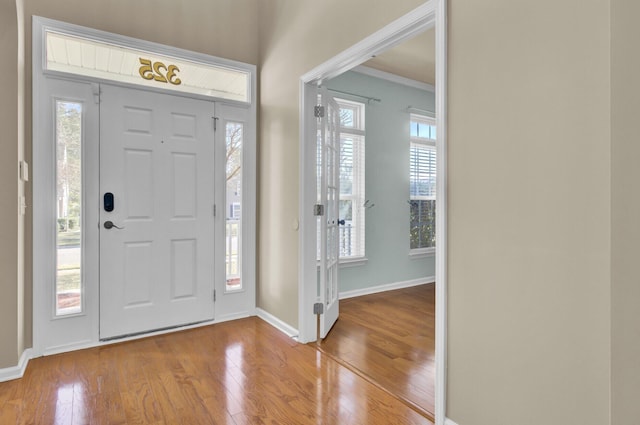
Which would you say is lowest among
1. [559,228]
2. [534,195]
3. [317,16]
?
[559,228]

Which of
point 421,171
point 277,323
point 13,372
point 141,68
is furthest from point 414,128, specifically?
point 13,372

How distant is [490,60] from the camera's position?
5.35ft

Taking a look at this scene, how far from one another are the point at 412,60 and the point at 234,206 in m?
2.59

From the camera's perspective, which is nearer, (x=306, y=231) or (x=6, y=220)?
(x=6, y=220)

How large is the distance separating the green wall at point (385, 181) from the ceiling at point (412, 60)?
0.59ft

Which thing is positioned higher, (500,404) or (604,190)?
(604,190)

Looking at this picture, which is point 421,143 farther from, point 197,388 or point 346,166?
point 197,388

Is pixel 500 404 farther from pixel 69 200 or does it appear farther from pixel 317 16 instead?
pixel 69 200

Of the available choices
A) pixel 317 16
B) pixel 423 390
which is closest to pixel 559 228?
pixel 423 390

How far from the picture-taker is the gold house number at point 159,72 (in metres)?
3.12

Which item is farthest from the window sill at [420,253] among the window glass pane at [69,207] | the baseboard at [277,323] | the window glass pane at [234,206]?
the window glass pane at [69,207]

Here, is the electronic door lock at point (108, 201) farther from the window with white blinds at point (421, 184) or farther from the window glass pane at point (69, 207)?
the window with white blinds at point (421, 184)

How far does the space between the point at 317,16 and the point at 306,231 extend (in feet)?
5.40

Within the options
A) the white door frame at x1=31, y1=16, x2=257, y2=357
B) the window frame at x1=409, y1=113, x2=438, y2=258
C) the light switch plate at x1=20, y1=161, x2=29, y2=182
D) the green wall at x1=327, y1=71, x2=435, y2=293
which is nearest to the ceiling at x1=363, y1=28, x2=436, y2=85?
the green wall at x1=327, y1=71, x2=435, y2=293
